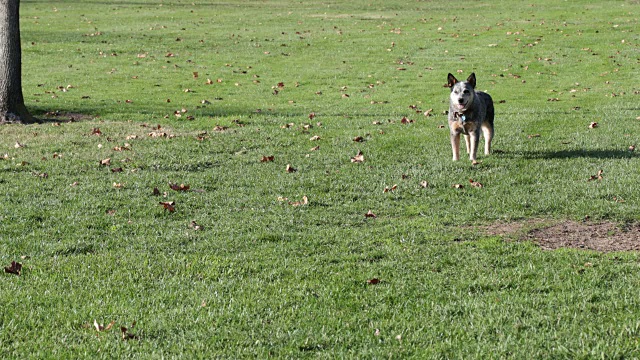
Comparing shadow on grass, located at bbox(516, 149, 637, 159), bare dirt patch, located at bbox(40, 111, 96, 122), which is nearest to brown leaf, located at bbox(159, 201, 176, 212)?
shadow on grass, located at bbox(516, 149, 637, 159)

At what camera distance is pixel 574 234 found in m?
8.05

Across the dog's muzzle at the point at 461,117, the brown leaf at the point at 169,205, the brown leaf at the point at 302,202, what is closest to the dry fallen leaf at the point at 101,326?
the brown leaf at the point at 169,205

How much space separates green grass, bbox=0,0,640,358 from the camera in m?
5.54

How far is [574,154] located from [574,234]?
14.4 feet

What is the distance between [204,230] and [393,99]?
1200 cm

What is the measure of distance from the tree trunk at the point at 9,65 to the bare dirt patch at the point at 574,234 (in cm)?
1119

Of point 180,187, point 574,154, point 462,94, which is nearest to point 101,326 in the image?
point 180,187

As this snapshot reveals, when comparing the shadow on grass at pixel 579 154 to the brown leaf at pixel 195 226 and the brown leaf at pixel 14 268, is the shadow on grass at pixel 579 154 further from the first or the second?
the brown leaf at pixel 14 268

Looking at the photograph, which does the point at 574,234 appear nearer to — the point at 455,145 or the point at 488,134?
the point at 455,145

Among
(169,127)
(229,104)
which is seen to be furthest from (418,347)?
(229,104)

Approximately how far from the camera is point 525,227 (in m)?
8.32

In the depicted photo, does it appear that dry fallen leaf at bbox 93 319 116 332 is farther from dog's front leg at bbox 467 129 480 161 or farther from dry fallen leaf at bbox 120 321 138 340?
dog's front leg at bbox 467 129 480 161

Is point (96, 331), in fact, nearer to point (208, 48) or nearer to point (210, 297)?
point (210, 297)

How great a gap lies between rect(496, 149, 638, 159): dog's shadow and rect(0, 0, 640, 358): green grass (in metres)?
0.10
